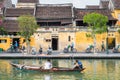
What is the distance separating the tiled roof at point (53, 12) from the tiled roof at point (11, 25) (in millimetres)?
4089

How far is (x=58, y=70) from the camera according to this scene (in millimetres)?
39594

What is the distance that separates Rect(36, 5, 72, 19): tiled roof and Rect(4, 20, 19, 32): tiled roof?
161 inches

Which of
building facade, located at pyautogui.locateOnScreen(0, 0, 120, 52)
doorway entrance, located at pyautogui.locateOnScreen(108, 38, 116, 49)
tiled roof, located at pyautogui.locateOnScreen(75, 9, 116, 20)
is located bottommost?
doorway entrance, located at pyautogui.locateOnScreen(108, 38, 116, 49)

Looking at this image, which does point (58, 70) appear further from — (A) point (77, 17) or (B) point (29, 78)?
(A) point (77, 17)

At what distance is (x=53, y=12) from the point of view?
7225 cm

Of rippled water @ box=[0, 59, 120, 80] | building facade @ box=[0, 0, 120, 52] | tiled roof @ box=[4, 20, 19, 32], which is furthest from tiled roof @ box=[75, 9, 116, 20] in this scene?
rippled water @ box=[0, 59, 120, 80]

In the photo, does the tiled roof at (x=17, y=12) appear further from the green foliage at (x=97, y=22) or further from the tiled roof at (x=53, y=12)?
Answer: the green foliage at (x=97, y=22)

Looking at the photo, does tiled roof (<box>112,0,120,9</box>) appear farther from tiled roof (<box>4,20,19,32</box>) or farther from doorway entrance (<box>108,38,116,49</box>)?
tiled roof (<box>4,20,19,32</box>)

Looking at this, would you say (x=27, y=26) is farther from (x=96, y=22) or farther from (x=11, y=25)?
(x=96, y=22)

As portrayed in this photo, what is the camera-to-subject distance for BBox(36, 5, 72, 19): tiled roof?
7112 centimetres

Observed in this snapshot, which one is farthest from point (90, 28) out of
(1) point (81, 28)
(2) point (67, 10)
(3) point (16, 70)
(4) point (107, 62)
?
(3) point (16, 70)

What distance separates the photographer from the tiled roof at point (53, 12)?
71.1 metres

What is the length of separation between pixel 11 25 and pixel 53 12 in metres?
7.38

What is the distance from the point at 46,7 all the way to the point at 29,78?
3768 cm
